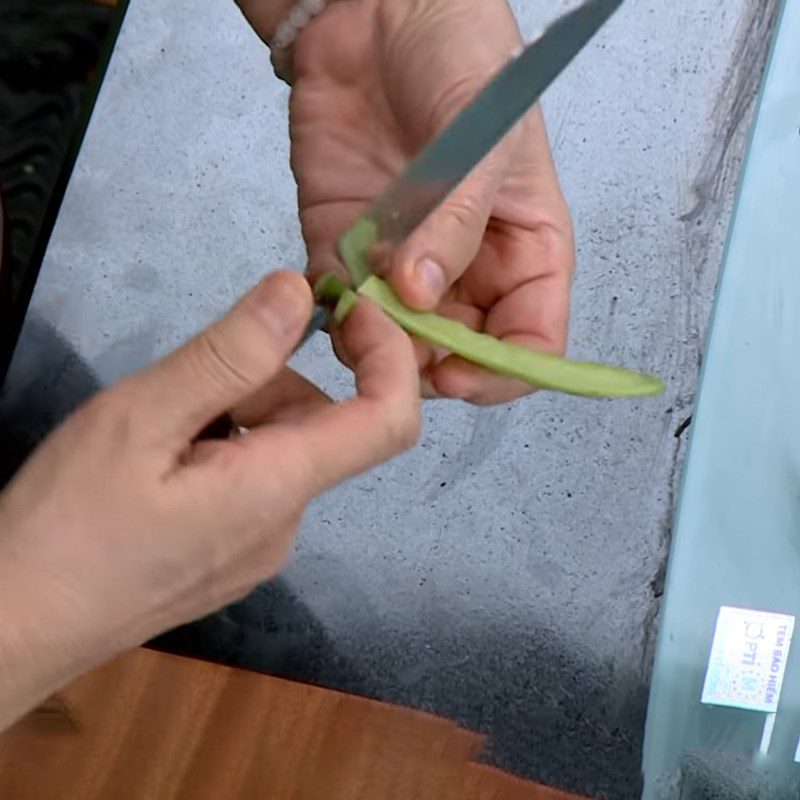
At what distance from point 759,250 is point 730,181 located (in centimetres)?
43

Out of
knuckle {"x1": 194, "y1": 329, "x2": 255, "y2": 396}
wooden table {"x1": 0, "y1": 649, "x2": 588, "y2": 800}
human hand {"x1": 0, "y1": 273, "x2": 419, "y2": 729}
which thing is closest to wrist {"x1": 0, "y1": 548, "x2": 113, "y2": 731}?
human hand {"x1": 0, "y1": 273, "x2": 419, "y2": 729}

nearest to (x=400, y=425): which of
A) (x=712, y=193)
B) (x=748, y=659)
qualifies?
(x=748, y=659)

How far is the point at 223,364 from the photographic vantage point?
36cm

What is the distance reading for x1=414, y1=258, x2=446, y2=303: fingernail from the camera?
1.43ft

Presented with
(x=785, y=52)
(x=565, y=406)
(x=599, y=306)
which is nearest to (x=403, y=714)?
(x=565, y=406)

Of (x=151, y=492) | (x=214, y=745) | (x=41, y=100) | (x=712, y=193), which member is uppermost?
(x=712, y=193)

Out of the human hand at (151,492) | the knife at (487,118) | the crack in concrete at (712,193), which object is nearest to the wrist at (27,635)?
the human hand at (151,492)

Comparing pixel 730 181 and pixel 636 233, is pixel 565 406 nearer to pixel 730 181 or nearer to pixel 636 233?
pixel 636 233

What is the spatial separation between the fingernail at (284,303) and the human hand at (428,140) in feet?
0.32

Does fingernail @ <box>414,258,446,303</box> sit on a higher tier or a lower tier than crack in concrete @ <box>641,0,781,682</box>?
lower

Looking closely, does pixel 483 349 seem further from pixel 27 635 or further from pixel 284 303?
pixel 27 635

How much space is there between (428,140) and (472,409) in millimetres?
433

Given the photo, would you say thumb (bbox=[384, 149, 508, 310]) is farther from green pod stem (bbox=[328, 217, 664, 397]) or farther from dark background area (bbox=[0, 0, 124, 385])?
dark background area (bbox=[0, 0, 124, 385])

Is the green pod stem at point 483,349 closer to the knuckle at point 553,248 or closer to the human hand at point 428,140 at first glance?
Answer: the human hand at point 428,140
